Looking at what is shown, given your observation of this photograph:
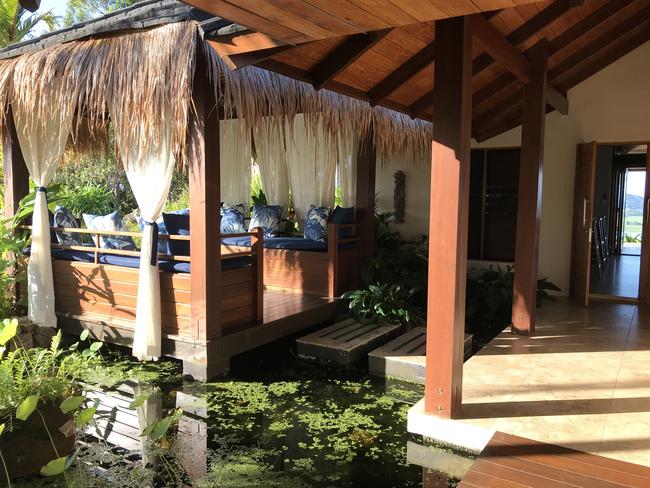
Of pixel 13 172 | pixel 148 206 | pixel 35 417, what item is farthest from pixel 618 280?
pixel 13 172

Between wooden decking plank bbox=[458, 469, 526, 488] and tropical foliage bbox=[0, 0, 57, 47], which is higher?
tropical foliage bbox=[0, 0, 57, 47]

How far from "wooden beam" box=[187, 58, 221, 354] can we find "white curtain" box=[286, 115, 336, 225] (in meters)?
3.07

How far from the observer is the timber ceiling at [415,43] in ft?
8.24

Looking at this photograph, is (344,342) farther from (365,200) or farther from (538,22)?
(538,22)

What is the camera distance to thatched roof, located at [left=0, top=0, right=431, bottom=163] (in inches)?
156

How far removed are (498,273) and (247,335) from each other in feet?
12.7

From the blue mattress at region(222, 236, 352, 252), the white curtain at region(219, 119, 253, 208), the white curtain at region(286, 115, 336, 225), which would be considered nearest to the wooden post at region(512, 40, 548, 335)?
the blue mattress at region(222, 236, 352, 252)

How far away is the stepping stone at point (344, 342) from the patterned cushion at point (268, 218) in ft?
7.49

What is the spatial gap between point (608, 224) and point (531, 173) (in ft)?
28.7

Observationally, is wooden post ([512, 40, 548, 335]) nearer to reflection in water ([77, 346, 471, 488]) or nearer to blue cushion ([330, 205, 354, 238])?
reflection in water ([77, 346, 471, 488])

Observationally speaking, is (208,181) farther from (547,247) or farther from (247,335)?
(547,247)

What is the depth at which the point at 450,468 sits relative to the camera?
2871 mm

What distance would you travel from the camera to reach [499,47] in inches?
152

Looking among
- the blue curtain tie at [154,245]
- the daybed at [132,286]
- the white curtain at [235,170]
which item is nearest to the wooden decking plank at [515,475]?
the daybed at [132,286]
